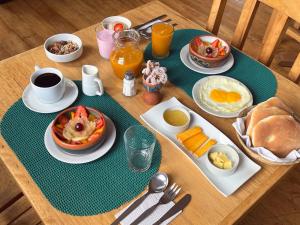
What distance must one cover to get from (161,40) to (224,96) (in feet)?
1.07

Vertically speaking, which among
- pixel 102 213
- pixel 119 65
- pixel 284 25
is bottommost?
pixel 102 213

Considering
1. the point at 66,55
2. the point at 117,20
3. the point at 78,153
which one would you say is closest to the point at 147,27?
the point at 117,20

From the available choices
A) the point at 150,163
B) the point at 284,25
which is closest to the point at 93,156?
the point at 150,163

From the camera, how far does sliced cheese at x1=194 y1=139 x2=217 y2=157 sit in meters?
1.01

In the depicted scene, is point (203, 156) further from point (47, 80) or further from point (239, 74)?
point (47, 80)

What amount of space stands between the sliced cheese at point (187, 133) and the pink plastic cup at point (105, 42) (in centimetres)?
45

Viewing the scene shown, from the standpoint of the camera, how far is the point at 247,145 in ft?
3.32

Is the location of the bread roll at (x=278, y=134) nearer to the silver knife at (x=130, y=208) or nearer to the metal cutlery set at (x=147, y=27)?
the silver knife at (x=130, y=208)

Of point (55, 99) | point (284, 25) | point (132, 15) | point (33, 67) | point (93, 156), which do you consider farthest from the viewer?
point (132, 15)

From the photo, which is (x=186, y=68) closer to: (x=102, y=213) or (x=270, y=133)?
(x=270, y=133)

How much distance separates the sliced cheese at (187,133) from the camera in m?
1.04

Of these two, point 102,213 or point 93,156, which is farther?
point 93,156

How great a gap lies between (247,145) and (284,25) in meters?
0.62

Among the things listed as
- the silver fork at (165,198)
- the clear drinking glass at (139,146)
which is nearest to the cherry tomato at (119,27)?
the clear drinking glass at (139,146)
